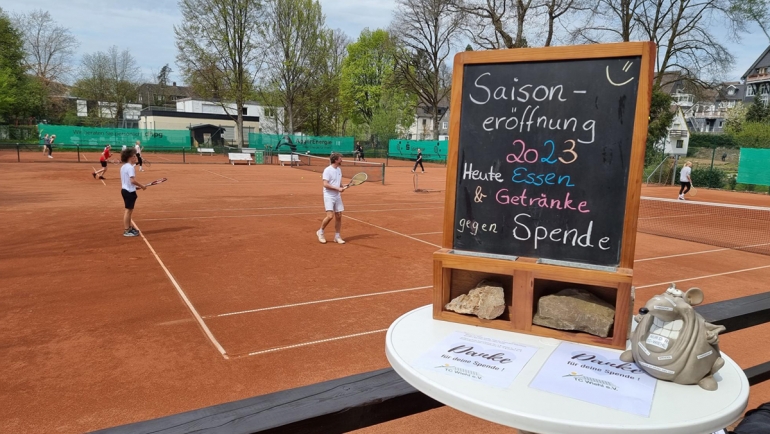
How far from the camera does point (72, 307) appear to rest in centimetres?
638

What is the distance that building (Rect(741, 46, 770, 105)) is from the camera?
67812mm

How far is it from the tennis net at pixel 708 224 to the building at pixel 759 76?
62.7 m

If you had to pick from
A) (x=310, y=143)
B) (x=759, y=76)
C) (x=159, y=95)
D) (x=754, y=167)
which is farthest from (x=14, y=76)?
(x=759, y=76)

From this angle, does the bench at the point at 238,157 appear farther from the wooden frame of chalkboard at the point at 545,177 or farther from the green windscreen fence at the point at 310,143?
the wooden frame of chalkboard at the point at 545,177

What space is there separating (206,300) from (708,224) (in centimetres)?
1602

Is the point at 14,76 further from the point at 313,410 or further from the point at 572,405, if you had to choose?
the point at 572,405

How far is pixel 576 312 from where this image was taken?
2035 mm

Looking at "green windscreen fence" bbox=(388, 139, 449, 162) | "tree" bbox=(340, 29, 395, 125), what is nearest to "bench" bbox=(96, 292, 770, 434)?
"green windscreen fence" bbox=(388, 139, 449, 162)

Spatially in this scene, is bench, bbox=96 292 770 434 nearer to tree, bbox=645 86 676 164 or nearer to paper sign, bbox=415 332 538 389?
paper sign, bbox=415 332 538 389

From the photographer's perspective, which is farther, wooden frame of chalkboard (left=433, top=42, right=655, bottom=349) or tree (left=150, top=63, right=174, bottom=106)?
tree (left=150, top=63, right=174, bottom=106)

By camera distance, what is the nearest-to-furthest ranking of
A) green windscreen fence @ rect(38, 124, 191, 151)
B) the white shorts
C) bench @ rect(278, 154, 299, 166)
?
1. the white shorts
2. bench @ rect(278, 154, 299, 166)
3. green windscreen fence @ rect(38, 124, 191, 151)

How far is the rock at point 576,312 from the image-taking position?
2006 mm

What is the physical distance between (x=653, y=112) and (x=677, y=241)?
2381 centimetres

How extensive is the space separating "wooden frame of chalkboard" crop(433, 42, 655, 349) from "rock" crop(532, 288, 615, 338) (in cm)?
3
